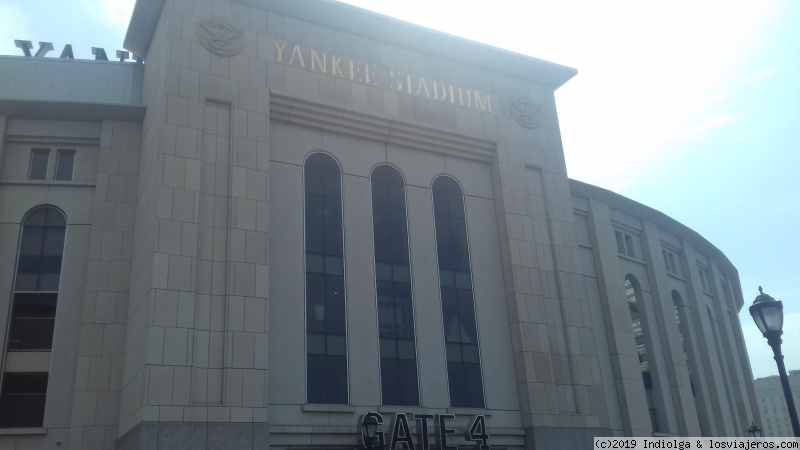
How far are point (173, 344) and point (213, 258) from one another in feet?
9.95

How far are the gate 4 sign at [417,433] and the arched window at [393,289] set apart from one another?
1.18 m

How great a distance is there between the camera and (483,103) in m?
31.2

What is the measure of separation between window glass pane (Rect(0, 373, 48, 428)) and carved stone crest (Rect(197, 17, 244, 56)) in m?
12.4

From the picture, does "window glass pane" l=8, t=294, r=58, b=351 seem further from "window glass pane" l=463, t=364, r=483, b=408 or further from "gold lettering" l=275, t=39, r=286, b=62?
"window glass pane" l=463, t=364, r=483, b=408

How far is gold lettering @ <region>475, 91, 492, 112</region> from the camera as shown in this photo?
3100 centimetres

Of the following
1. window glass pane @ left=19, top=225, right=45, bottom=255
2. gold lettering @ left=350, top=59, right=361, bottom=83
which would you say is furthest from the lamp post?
window glass pane @ left=19, top=225, right=45, bottom=255

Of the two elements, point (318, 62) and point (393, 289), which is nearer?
point (393, 289)

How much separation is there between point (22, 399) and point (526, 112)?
22.3 m

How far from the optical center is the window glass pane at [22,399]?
23.0 meters

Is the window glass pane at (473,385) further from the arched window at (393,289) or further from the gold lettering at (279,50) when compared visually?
the gold lettering at (279,50)

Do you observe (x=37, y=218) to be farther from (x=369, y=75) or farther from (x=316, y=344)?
(x=369, y=75)

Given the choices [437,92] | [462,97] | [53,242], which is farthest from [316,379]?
[462,97]

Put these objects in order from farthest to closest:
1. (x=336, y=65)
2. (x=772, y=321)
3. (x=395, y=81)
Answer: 1. (x=395, y=81)
2. (x=336, y=65)
3. (x=772, y=321)

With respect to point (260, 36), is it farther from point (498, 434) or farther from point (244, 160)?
point (498, 434)
